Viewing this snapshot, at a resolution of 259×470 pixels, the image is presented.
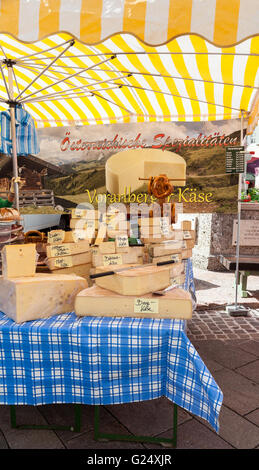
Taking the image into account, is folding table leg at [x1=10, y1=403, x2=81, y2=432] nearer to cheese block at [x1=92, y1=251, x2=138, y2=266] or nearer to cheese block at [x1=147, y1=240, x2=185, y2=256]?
cheese block at [x1=92, y1=251, x2=138, y2=266]

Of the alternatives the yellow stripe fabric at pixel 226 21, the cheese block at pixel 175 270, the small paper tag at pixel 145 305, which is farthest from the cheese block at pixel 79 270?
the yellow stripe fabric at pixel 226 21

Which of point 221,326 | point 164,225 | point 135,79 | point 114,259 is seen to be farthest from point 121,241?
point 135,79

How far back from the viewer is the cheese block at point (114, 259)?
6.79 feet

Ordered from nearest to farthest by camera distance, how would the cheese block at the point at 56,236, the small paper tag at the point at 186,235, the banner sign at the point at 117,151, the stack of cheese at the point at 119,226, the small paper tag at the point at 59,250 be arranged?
the small paper tag at the point at 59,250 → the cheese block at the point at 56,236 → the stack of cheese at the point at 119,226 → the small paper tag at the point at 186,235 → the banner sign at the point at 117,151

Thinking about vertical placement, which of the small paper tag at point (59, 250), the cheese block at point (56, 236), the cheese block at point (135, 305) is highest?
the cheese block at point (56, 236)

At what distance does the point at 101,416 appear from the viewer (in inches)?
83.8

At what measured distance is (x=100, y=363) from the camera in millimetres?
1594

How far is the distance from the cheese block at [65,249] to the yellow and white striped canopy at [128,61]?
3.78 feet

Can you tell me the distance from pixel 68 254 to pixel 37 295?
0.52 m

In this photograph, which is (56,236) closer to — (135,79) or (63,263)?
(63,263)

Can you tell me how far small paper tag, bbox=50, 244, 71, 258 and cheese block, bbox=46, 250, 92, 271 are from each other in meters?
0.02

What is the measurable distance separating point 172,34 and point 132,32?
0.21m

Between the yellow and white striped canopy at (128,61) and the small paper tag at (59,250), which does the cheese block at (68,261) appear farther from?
the yellow and white striped canopy at (128,61)
